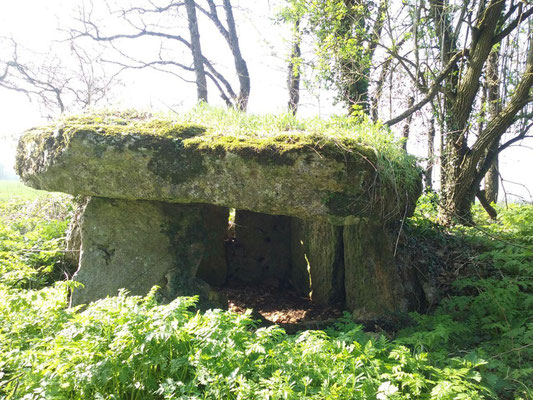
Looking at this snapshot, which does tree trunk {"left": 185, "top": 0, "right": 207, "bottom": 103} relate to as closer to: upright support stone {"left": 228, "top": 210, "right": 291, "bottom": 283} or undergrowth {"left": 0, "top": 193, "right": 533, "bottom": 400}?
upright support stone {"left": 228, "top": 210, "right": 291, "bottom": 283}

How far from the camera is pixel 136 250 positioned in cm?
438

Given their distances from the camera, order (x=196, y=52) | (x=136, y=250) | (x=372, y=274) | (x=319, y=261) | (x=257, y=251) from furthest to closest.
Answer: (x=196, y=52)
(x=257, y=251)
(x=319, y=261)
(x=372, y=274)
(x=136, y=250)

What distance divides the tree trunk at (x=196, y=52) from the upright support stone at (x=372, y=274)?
7952mm

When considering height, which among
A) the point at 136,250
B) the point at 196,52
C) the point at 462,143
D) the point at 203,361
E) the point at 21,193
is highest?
the point at 196,52

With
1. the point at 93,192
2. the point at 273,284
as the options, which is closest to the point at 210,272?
the point at 273,284

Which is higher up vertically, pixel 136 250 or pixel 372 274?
pixel 136 250

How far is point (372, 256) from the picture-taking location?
455 centimetres

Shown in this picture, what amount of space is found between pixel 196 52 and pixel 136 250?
8.67 m

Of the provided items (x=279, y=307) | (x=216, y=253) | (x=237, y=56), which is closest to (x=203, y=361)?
(x=279, y=307)

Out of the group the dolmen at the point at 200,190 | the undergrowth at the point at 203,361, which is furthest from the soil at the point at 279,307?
the undergrowth at the point at 203,361

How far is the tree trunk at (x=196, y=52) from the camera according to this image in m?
11.2

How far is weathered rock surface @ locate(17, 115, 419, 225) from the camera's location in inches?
141

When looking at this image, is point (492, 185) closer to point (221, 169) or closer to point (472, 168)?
point (472, 168)

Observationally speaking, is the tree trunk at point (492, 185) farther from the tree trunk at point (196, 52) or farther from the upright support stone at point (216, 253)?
the tree trunk at point (196, 52)
